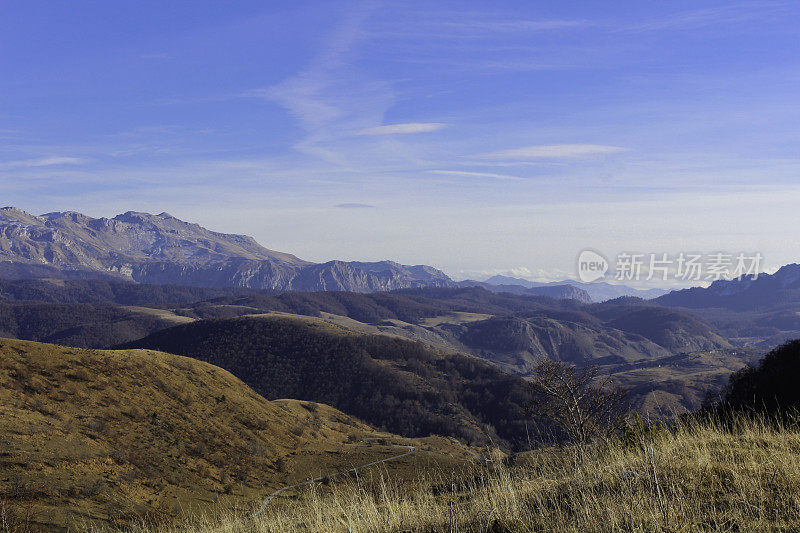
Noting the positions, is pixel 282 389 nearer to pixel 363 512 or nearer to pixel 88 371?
pixel 88 371

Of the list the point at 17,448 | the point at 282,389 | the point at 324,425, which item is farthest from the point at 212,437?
the point at 282,389

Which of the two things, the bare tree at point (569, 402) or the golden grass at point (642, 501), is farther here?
the bare tree at point (569, 402)

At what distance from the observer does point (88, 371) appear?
62031mm

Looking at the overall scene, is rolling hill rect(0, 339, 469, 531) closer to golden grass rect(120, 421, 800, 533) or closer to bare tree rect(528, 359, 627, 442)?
bare tree rect(528, 359, 627, 442)

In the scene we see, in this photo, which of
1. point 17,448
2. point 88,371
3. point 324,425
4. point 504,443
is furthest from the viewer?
point 504,443

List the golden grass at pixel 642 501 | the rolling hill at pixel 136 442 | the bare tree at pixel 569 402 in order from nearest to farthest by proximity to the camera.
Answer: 1. the golden grass at pixel 642 501
2. the bare tree at pixel 569 402
3. the rolling hill at pixel 136 442

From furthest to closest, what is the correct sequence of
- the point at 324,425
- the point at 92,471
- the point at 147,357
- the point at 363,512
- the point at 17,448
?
the point at 324,425 → the point at 147,357 → the point at 92,471 → the point at 17,448 → the point at 363,512

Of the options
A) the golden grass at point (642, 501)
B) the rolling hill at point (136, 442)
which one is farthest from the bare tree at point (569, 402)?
the golden grass at point (642, 501)

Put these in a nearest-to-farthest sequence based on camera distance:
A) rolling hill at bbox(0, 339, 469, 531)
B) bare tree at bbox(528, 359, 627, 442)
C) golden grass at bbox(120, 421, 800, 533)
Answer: golden grass at bbox(120, 421, 800, 533) < bare tree at bbox(528, 359, 627, 442) < rolling hill at bbox(0, 339, 469, 531)

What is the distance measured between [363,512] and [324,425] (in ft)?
336

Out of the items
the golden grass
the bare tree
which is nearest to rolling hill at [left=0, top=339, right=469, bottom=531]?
the bare tree

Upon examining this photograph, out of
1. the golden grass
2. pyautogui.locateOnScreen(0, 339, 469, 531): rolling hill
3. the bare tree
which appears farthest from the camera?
pyautogui.locateOnScreen(0, 339, 469, 531): rolling hill

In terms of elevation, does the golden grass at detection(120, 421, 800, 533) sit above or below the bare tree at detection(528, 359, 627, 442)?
above

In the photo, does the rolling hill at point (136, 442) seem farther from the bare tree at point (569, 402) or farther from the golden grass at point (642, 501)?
the golden grass at point (642, 501)
